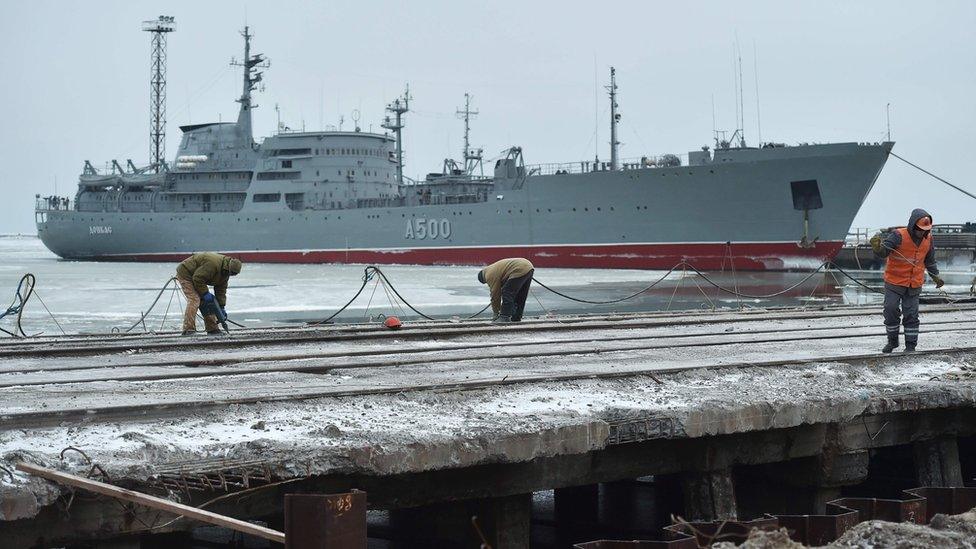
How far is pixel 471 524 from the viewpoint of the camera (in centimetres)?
625

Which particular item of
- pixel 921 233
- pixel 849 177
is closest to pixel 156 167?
pixel 849 177

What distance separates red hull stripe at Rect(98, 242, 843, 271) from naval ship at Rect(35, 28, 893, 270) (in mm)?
60

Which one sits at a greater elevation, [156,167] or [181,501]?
[156,167]

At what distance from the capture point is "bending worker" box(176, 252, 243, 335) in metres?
11.4

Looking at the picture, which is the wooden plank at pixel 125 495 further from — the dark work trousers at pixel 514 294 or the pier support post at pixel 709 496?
the dark work trousers at pixel 514 294

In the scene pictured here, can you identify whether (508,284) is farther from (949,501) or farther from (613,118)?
(613,118)

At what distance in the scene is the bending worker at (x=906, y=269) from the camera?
29.4 ft

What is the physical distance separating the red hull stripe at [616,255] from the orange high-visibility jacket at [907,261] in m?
31.3

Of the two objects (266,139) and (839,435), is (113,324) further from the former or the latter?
(266,139)

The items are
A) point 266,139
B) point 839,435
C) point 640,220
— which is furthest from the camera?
point 266,139

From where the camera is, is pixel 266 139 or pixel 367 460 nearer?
pixel 367 460

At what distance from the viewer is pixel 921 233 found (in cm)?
895

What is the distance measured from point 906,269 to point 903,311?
378mm

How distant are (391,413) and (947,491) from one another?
10.3 feet
